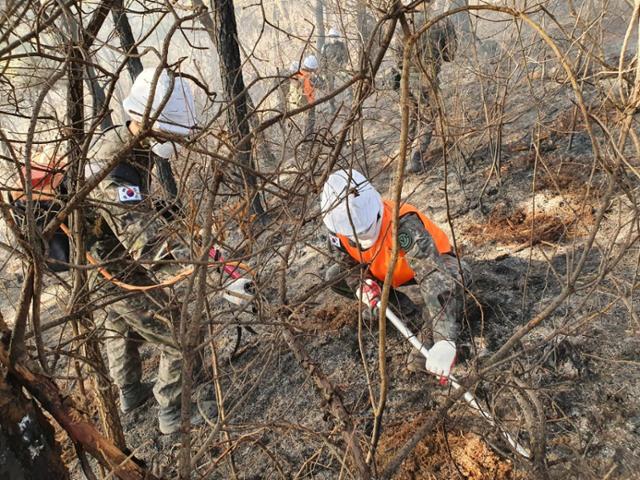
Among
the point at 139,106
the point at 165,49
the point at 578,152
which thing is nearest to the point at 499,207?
the point at 578,152

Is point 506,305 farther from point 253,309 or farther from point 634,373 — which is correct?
point 253,309

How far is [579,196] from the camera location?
12.2 ft

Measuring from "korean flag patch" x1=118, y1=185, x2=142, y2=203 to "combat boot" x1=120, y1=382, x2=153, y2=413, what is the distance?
1.51 metres

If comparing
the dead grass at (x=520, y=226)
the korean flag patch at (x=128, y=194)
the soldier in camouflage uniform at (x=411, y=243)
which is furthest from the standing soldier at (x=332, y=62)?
the dead grass at (x=520, y=226)

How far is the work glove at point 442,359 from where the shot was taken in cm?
235

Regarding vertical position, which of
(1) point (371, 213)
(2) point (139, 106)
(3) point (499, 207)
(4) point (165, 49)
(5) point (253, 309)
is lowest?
(3) point (499, 207)

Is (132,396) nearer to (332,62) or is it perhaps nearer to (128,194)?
(128,194)

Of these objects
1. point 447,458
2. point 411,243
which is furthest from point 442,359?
point 411,243

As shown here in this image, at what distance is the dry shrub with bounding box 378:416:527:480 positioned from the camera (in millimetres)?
2051

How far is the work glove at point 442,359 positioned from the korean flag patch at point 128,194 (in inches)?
71.2

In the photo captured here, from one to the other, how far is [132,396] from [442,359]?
2.22 metres

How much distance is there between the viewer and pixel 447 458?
214 cm

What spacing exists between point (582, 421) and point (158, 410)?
2.66 metres

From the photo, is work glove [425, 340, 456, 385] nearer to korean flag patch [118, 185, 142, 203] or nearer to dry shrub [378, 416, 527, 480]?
dry shrub [378, 416, 527, 480]
